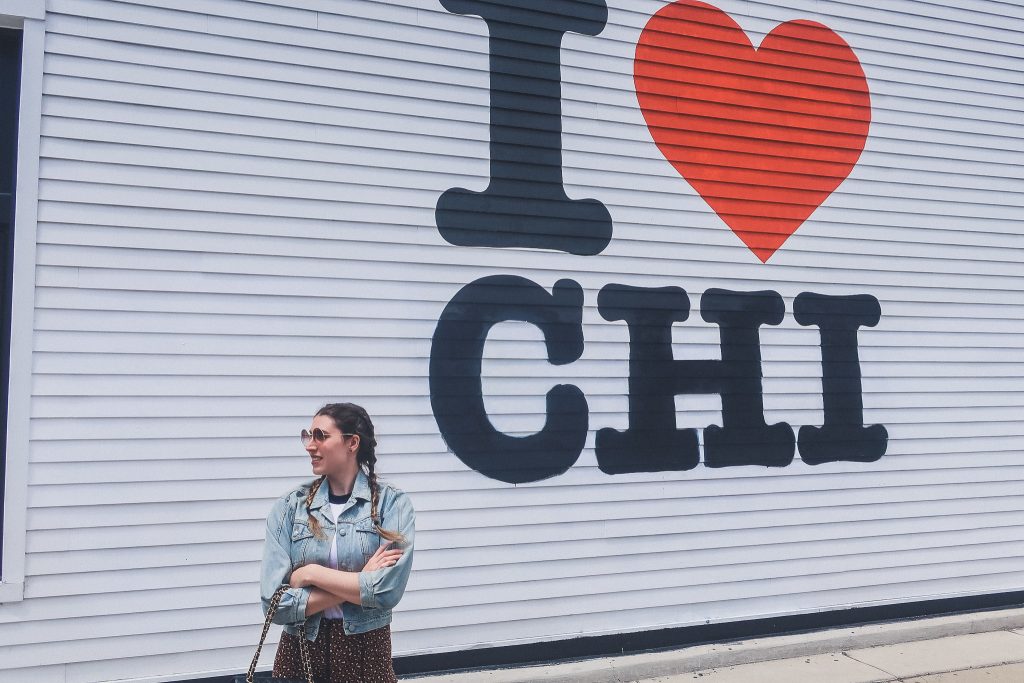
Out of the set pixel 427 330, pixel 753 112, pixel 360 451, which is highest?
pixel 753 112

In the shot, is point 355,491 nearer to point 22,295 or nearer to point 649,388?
point 22,295

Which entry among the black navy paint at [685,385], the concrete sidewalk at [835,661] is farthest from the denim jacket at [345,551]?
A: the black navy paint at [685,385]

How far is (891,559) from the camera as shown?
21.2ft

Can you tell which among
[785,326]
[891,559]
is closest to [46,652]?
[785,326]

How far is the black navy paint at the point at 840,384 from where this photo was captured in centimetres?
633

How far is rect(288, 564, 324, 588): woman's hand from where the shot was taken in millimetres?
2918

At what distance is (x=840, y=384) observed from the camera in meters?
6.43

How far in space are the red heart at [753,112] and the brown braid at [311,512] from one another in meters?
3.78

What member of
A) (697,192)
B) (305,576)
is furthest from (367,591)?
(697,192)

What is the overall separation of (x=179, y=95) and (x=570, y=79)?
247cm

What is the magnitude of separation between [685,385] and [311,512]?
3446mm

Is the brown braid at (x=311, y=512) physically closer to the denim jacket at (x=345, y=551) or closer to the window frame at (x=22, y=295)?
the denim jacket at (x=345, y=551)

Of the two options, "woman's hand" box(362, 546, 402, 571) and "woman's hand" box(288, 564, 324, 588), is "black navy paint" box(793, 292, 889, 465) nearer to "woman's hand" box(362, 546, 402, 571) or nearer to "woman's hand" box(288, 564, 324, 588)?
"woman's hand" box(362, 546, 402, 571)

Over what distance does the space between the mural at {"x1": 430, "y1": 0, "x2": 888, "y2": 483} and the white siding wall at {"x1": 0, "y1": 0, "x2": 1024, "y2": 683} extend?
0.34 ft
